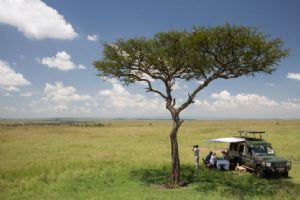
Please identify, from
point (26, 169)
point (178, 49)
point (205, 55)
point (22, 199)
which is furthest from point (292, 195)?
point (26, 169)

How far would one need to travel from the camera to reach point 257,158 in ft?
83.1

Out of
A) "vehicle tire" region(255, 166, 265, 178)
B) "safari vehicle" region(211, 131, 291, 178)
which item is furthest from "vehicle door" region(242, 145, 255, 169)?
"vehicle tire" region(255, 166, 265, 178)

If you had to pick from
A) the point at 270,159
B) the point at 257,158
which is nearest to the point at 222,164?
the point at 257,158

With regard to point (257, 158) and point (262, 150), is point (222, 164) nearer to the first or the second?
point (262, 150)

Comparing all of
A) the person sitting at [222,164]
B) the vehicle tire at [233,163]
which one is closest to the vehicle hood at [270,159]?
the person sitting at [222,164]

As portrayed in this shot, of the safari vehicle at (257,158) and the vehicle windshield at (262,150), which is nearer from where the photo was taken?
the safari vehicle at (257,158)

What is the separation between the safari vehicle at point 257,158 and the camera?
79.7 feet

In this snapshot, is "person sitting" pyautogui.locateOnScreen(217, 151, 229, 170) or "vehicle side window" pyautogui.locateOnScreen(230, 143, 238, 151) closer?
"person sitting" pyautogui.locateOnScreen(217, 151, 229, 170)

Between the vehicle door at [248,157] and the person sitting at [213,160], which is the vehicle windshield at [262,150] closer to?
the vehicle door at [248,157]

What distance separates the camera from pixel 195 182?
23547mm

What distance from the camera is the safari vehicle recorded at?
24297 mm

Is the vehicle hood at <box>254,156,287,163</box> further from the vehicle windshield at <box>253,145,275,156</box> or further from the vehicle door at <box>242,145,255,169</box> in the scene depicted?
the vehicle windshield at <box>253,145,275,156</box>

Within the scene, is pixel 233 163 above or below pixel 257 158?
below

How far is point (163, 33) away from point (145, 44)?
59.4 inches
